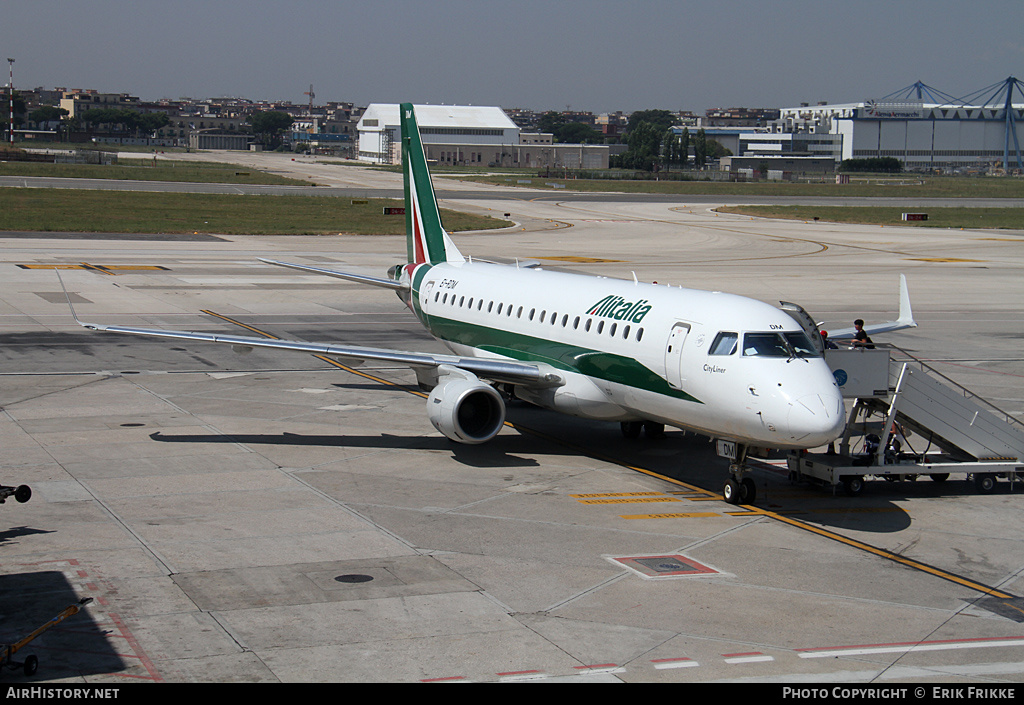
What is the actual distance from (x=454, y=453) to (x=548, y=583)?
9.27 metres

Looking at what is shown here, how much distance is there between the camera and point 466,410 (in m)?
25.5

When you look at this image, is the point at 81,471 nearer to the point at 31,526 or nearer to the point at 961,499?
the point at 31,526

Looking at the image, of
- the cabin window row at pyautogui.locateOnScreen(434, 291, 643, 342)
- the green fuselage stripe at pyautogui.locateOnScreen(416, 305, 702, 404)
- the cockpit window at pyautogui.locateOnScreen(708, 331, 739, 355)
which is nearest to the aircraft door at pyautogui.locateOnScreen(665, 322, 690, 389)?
the green fuselage stripe at pyautogui.locateOnScreen(416, 305, 702, 404)

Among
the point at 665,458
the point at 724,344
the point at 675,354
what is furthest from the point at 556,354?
the point at 724,344

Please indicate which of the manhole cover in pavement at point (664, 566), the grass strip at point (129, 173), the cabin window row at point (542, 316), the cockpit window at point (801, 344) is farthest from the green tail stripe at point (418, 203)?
the grass strip at point (129, 173)

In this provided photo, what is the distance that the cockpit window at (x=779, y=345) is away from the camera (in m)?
21.4

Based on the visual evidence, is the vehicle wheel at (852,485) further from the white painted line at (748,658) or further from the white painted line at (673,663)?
the white painted line at (673,663)

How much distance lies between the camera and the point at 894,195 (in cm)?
16275

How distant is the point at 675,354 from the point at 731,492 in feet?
10.2

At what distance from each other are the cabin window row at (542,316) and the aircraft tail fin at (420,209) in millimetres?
2519

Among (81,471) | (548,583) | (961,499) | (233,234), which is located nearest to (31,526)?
(81,471)

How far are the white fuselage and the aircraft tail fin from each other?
11.1 ft

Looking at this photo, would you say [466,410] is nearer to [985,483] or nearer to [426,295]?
[426,295]

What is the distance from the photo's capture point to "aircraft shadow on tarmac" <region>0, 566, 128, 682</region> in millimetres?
13336
